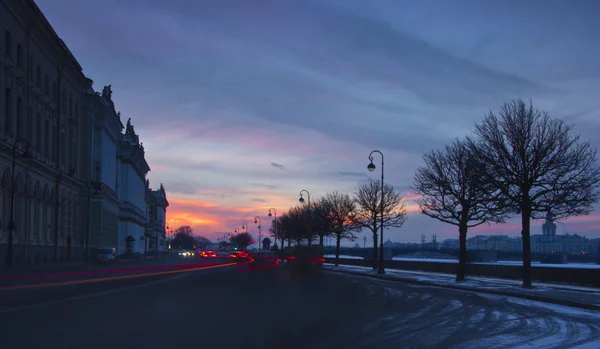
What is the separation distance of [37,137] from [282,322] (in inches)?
1780

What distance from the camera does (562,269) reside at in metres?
32.3

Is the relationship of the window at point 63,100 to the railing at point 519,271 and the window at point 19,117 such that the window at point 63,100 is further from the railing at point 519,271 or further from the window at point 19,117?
the railing at point 519,271

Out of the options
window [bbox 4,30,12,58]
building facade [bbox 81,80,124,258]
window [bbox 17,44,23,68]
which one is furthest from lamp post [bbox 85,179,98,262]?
window [bbox 4,30,12,58]

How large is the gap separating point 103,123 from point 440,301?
6711 cm

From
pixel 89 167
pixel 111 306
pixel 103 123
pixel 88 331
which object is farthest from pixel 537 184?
pixel 103 123

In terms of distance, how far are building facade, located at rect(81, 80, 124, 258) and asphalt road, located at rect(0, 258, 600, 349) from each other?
5294 centimetres

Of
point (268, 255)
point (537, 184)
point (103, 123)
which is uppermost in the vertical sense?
point (103, 123)

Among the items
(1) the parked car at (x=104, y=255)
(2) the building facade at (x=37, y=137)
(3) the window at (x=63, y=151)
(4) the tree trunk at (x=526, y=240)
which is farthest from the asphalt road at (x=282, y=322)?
(1) the parked car at (x=104, y=255)

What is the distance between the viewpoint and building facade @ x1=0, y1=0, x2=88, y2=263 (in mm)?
44438

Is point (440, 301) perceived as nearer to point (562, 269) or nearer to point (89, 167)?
point (562, 269)

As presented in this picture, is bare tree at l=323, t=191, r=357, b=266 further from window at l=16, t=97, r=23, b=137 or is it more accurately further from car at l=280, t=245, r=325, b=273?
window at l=16, t=97, r=23, b=137

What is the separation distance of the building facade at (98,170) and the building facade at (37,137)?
4439 mm

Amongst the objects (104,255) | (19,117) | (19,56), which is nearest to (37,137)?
(19,117)

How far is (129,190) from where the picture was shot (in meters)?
114
